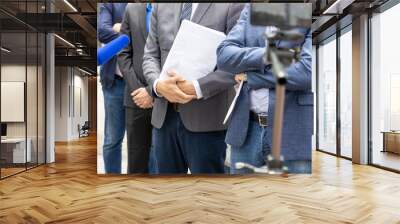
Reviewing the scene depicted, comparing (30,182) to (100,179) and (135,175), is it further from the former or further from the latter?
(135,175)

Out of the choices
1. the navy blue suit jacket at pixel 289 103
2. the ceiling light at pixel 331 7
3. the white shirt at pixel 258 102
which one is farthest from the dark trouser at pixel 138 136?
the ceiling light at pixel 331 7

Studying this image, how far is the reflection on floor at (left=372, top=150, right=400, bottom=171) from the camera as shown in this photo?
6.87m

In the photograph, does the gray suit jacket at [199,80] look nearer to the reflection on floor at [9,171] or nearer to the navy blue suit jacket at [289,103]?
the navy blue suit jacket at [289,103]

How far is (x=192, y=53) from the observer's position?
466cm

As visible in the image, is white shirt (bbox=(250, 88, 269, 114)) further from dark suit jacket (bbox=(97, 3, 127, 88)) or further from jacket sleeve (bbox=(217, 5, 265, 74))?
dark suit jacket (bbox=(97, 3, 127, 88))

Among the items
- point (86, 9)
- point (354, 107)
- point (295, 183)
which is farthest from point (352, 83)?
point (86, 9)

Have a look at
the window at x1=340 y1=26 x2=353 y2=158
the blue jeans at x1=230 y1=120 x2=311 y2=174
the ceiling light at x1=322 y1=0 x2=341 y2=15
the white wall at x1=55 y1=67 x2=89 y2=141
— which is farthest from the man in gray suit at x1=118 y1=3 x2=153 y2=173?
the white wall at x1=55 y1=67 x2=89 y2=141

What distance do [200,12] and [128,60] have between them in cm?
122

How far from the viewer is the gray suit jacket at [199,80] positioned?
4.83 m

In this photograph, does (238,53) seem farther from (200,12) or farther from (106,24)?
(106,24)

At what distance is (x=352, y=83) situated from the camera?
7.89 meters

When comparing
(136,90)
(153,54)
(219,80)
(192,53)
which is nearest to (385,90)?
(219,80)

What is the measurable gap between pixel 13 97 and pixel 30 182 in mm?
1733

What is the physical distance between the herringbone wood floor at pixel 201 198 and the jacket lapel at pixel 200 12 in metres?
2.12
